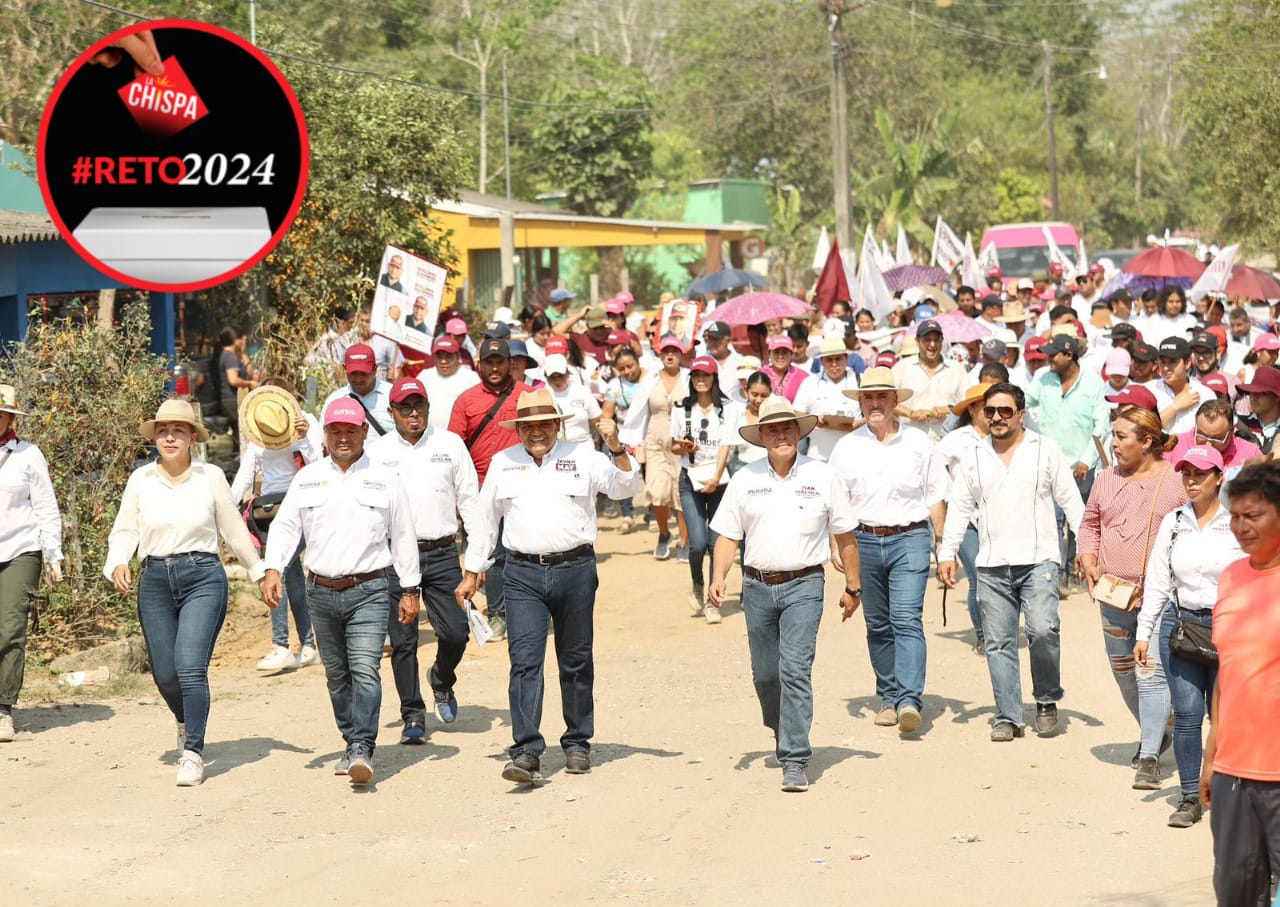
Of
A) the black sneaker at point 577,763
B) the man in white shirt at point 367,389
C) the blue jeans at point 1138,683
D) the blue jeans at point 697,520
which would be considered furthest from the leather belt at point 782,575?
the blue jeans at point 697,520

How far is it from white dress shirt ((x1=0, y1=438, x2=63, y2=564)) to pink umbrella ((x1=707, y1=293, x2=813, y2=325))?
8.30m

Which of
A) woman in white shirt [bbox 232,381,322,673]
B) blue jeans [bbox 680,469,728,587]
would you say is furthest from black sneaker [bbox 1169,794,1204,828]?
blue jeans [bbox 680,469,728,587]

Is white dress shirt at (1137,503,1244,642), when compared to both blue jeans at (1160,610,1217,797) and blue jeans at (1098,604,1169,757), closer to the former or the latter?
blue jeans at (1160,610,1217,797)

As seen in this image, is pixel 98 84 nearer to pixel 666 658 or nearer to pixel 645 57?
pixel 666 658

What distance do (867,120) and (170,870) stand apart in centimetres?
5469

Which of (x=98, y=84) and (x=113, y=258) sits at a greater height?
(x=98, y=84)

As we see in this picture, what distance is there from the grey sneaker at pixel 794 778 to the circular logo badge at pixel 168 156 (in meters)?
3.55

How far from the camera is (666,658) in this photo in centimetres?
1209

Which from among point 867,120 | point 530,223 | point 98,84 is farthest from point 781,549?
point 867,120

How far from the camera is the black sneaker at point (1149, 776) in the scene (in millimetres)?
8461

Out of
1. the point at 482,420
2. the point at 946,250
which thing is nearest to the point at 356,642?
the point at 482,420

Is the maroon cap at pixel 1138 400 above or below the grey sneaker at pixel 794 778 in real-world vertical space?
above

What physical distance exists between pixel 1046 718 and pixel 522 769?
112 inches

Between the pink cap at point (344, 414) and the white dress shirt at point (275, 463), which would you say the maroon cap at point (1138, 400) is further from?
the white dress shirt at point (275, 463)
